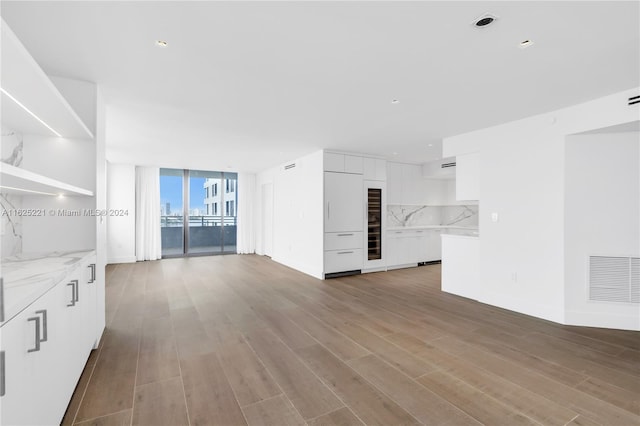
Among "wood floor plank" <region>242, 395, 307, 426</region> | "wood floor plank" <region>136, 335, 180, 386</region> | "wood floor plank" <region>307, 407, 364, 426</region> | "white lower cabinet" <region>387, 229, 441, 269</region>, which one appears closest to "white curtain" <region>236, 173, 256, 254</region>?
"white lower cabinet" <region>387, 229, 441, 269</region>

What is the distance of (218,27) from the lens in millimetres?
2027

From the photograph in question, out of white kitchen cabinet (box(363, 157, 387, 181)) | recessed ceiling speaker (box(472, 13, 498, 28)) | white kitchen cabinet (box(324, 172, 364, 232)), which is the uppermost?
recessed ceiling speaker (box(472, 13, 498, 28))

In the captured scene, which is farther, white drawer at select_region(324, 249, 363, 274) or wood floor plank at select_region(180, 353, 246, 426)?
white drawer at select_region(324, 249, 363, 274)

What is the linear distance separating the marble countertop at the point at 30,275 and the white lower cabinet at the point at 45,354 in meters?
0.04

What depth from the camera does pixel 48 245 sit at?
8.98 ft

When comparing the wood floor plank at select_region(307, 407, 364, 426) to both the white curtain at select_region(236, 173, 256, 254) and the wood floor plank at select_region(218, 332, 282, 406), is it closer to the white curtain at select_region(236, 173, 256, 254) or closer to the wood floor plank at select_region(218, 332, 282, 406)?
the wood floor plank at select_region(218, 332, 282, 406)

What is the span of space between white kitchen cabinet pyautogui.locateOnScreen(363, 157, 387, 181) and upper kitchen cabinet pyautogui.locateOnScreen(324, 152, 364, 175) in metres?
0.14

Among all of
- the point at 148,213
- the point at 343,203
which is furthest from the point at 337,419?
the point at 148,213

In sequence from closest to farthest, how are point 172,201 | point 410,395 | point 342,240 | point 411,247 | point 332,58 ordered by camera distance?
point 410,395 < point 332,58 < point 342,240 < point 411,247 < point 172,201

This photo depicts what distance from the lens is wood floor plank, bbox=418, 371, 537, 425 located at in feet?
6.07

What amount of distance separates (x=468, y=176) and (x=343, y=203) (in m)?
2.41

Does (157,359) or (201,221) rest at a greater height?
(201,221)

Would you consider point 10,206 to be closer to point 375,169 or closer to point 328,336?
point 328,336

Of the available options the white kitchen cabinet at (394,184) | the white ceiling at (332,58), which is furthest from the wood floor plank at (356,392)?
the white kitchen cabinet at (394,184)
